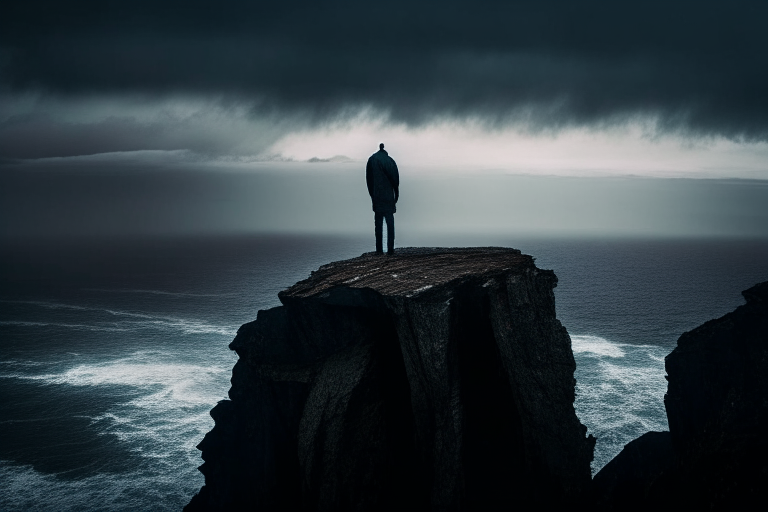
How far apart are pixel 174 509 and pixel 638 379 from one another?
189 feet

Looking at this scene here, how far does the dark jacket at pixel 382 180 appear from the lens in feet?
85.8

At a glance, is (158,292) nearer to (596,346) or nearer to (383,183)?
(596,346)

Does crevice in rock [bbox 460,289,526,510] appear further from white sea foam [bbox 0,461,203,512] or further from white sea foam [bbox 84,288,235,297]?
white sea foam [bbox 84,288,235,297]

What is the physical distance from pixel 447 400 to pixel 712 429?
528 inches

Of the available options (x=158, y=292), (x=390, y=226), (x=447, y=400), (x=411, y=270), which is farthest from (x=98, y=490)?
(x=158, y=292)

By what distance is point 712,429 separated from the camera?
23250mm

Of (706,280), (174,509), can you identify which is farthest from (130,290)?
(706,280)

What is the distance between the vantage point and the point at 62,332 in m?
105

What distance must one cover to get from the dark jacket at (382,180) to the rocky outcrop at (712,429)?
17.4 metres

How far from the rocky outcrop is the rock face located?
5125 mm

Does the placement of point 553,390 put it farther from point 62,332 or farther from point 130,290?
point 130,290

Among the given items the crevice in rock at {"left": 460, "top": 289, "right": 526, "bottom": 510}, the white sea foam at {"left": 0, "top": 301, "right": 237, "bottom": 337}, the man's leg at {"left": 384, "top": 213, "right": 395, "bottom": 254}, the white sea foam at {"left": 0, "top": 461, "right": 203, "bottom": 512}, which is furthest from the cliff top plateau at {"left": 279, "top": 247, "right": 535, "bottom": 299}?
the white sea foam at {"left": 0, "top": 301, "right": 237, "bottom": 337}

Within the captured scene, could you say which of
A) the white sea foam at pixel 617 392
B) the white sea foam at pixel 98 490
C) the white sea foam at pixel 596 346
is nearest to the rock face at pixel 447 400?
the white sea foam at pixel 617 392

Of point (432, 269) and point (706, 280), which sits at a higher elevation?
point (432, 269)
